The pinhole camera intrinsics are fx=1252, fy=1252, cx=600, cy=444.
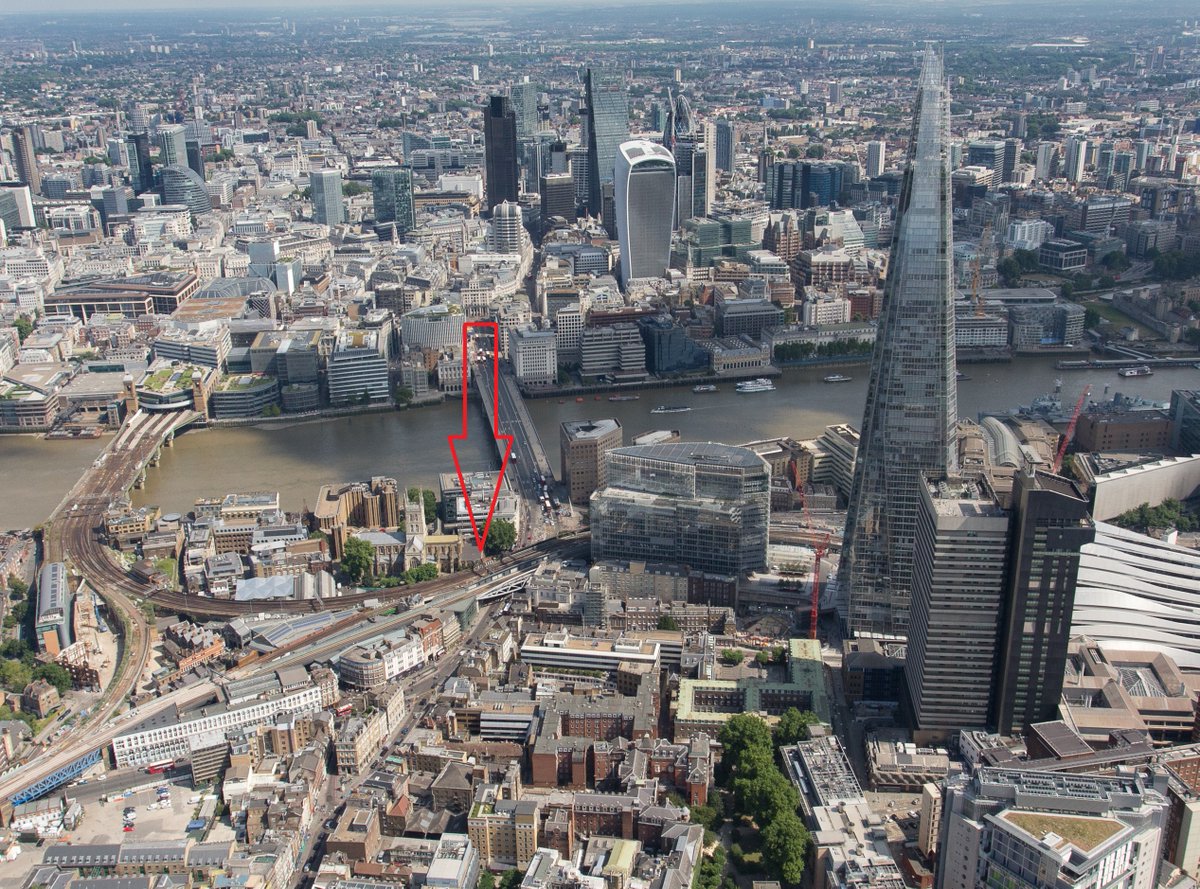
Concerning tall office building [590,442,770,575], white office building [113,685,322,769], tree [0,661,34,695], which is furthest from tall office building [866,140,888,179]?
tree [0,661,34,695]

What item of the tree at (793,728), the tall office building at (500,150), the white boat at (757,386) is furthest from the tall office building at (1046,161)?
the tree at (793,728)

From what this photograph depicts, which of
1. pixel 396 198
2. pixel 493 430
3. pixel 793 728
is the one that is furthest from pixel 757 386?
pixel 396 198

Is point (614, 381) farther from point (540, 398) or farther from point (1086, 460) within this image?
point (1086, 460)

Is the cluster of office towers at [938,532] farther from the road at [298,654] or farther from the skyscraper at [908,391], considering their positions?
the road at [298,654]

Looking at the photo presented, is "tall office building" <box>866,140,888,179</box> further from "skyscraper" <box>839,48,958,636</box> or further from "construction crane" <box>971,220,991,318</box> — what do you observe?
"skyscraper" <box>839,48,958,636</box>

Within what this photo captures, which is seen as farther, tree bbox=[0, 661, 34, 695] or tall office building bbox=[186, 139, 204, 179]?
tall office building bbox=[186, 139, 204, 179]

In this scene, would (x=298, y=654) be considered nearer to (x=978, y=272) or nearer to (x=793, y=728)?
(x=793, y=728)
